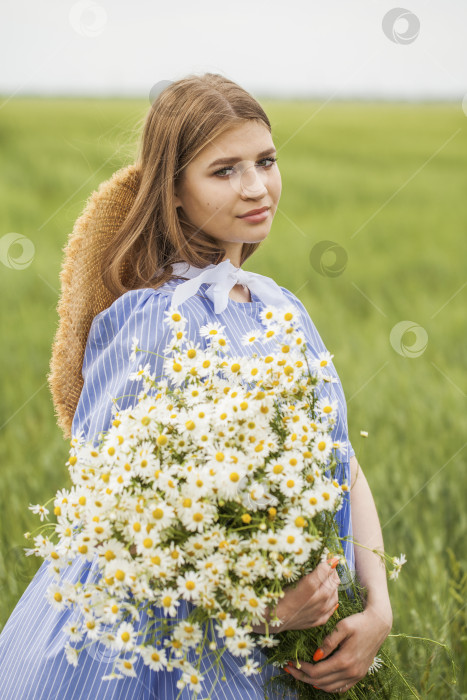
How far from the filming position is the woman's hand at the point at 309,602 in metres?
1.33

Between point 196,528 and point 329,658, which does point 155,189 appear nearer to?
point 196,528

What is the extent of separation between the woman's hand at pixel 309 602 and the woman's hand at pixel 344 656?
0.11 meters

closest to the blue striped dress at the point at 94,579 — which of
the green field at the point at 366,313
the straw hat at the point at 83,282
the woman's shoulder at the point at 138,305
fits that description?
the woman's shoulder at the point at 138,305

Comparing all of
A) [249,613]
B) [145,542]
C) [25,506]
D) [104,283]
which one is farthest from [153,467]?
[25,506]

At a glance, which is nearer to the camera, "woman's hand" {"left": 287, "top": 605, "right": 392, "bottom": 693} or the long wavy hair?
"woman's hand" {"left": 287, "top": 605, "right": 392, "bottom": 693}

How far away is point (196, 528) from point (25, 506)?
2451 millimetres

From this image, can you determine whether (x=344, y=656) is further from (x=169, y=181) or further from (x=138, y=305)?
(x=169, y=181)

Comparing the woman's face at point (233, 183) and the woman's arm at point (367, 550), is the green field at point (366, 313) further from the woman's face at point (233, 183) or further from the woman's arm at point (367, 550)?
the woman's arm at point (367, 550)

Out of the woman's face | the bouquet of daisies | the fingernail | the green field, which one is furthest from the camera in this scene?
the green field

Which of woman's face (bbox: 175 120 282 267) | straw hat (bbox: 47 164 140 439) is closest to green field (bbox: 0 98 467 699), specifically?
straw hat (bbox: 47 164 140 439)

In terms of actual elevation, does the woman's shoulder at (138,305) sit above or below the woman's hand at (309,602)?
above

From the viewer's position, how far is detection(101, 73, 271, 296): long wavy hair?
1.80 metres

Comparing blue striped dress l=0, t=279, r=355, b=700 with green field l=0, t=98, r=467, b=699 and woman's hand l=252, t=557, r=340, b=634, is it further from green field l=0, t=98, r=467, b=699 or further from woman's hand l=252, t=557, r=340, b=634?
green field l=0, t=98, r=467, b=699

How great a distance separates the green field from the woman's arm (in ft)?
2.18
